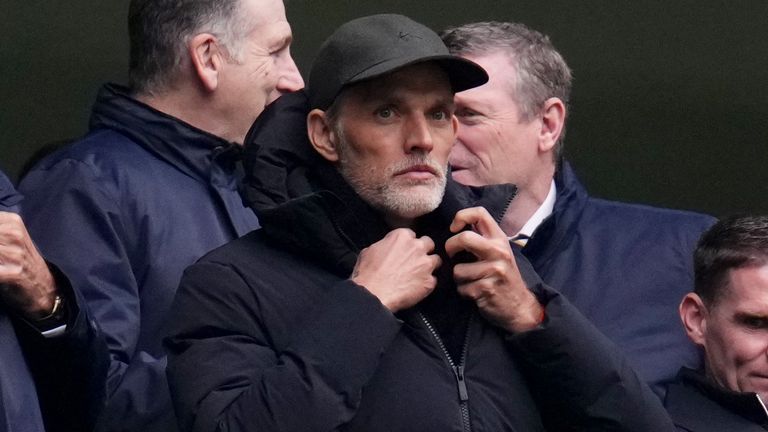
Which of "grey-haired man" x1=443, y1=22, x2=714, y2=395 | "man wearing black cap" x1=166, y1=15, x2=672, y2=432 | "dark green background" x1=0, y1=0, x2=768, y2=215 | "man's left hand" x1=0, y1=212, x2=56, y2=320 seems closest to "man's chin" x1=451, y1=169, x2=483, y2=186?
"grey-haired man" x1=443, y1=22, x2=714, y2=395

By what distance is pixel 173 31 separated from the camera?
4.18m

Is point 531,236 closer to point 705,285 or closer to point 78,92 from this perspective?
point 705,285

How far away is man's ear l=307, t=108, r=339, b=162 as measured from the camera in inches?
136

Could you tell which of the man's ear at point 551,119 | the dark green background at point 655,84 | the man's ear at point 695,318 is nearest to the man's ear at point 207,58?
the man's ear at point 551,119

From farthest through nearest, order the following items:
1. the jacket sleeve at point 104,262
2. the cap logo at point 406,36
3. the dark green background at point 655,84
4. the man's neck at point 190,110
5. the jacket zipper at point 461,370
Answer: the dark green background at point 655,84, the man's neck at point 190,110, the jacket sleeve at point 104,262, the cap logo at point 406,36, the jacket zipper at point 461,370

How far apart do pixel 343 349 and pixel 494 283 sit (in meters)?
0.32

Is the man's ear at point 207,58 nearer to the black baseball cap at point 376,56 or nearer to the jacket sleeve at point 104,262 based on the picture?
the jacket sleeve at point 104,262

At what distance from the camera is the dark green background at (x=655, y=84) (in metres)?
5.60

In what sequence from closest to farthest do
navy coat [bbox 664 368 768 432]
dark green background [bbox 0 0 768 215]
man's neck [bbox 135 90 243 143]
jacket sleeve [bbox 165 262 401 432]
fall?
jacket sleeve [bbox 165 262 401 432] → navy coat [bbox 664 368 768 432] → man's neck [bbox 135 90 243 143] → dark green background [bbox 0 0 768 215]

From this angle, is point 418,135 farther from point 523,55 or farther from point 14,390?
point 523,55

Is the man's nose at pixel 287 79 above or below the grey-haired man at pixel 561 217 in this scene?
above

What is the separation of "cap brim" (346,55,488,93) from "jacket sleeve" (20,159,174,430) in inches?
25.5

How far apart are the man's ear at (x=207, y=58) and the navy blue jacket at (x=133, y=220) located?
6.6 inches

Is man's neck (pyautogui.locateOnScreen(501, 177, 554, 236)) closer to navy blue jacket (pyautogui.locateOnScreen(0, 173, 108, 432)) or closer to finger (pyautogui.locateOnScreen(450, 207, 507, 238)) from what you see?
finger (pyautogui.locateOnScreen(450, 207, 507, 238))
